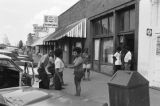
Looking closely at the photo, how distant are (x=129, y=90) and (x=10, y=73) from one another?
264 cm

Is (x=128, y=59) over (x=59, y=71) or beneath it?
over

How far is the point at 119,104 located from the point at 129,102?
278 millimetres

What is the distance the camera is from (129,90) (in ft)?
15.1

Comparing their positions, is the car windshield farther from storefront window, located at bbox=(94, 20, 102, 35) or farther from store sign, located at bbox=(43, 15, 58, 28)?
store sign, located at bbox=(43, 15, 58, 28)

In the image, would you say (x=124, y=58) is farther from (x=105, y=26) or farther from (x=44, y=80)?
(x=105, y=26)

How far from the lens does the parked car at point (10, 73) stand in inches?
194

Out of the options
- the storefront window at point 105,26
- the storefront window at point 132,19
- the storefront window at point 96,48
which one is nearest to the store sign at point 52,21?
the storefront window at point 96,48

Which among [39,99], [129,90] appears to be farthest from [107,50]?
[39,99]

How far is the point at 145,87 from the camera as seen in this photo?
16.1ft

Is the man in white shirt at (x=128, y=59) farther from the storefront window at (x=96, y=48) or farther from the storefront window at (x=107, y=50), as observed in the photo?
the storefront window at (x=96, y=48)

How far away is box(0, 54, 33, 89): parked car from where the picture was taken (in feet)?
16.2

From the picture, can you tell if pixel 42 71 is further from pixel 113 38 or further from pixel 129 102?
pixel 113 38

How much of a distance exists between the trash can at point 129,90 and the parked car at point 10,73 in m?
1.97

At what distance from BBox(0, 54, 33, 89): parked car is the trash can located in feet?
6.48
